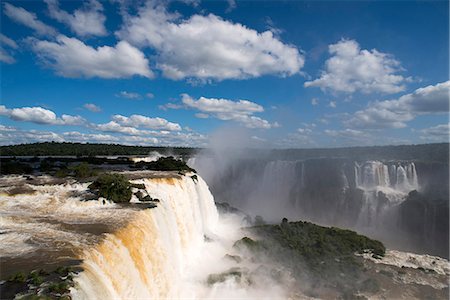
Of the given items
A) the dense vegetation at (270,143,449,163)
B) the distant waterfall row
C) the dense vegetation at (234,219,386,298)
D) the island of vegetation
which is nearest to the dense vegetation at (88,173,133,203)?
the island of vegetation

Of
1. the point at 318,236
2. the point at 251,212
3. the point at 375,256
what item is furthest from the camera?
the point at 251,212

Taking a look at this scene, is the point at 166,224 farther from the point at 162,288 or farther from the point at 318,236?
the point at 318,236

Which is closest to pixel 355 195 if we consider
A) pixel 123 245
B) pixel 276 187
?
pixel 276 187

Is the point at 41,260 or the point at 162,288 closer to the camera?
the point at 41,260

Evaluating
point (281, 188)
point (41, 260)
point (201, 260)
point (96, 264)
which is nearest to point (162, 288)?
point (96, 264)

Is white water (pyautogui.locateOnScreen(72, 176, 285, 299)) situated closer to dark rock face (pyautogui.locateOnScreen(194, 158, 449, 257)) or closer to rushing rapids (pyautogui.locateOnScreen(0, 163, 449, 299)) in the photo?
rushing rapids (pyautogui.locateOnScreen(0, 163, 449, 299))

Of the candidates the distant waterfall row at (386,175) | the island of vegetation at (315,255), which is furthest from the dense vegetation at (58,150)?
the distant waterfall row at (386,175)
